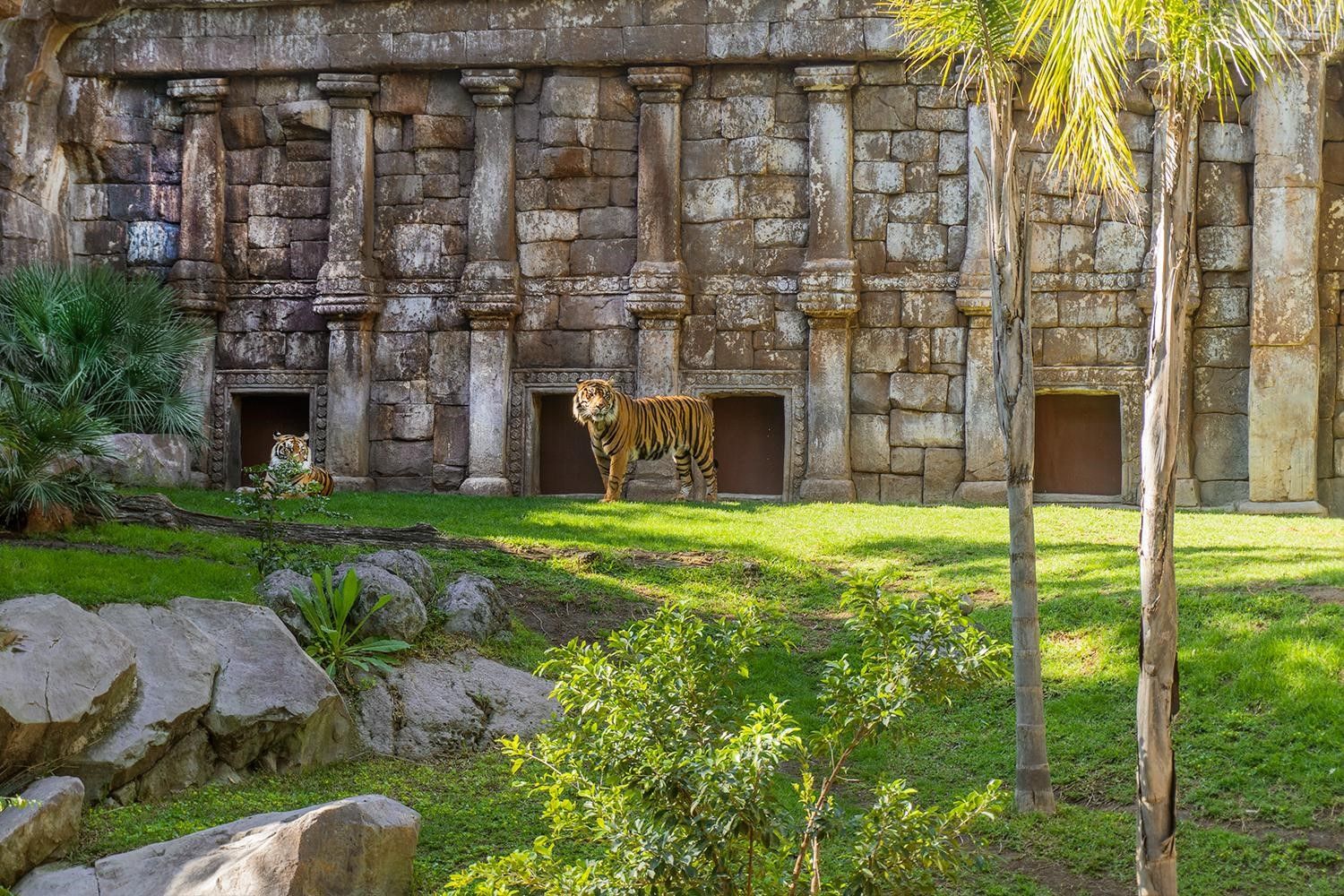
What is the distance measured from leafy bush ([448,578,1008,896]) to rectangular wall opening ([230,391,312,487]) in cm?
1291

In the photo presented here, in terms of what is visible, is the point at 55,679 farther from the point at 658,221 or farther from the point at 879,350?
the point at 879,350

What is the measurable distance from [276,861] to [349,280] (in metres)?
11.6

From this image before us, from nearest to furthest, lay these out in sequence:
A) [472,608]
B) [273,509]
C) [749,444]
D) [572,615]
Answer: [472,608], [273,509], [572,615], [749,444]

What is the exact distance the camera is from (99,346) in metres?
15.3

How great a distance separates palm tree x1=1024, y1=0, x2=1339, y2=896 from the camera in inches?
196

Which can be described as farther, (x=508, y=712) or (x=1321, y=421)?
(x=1321, y=421)

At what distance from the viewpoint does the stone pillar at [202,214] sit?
16.5m

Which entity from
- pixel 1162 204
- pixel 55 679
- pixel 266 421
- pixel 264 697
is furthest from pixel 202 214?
pixel 1162 204

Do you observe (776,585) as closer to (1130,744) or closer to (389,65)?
(1130,744)

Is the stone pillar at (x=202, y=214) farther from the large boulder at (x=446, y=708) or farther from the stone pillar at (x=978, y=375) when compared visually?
the large boulder at (x=446, y=708)

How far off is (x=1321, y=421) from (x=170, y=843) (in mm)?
13112

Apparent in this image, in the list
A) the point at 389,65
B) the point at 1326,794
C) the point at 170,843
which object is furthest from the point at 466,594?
the point at 389,65

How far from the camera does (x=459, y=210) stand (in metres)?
16.3

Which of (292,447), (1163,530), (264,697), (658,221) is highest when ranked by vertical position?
(658,221)
